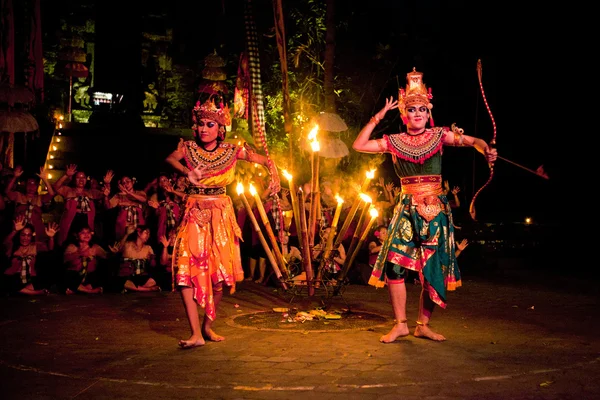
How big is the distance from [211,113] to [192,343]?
206cm

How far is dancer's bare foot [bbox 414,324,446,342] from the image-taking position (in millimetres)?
6570

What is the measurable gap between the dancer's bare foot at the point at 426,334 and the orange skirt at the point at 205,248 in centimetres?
174

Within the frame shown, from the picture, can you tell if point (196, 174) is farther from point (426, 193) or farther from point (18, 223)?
point (18, 223)

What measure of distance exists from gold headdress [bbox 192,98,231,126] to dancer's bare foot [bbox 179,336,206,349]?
6.39 feet

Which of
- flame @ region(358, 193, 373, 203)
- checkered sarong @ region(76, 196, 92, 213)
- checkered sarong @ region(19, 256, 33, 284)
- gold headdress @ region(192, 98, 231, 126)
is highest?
gold headdress @ region(192, 98, 231, 126)

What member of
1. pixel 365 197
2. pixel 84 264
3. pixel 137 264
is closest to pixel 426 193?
pixel 365 197

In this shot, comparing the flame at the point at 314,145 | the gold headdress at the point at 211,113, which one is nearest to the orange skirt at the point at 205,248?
the gold headdress at the point at 211,113

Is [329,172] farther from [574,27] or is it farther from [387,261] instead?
[387,261]

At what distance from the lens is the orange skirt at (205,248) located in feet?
21.6

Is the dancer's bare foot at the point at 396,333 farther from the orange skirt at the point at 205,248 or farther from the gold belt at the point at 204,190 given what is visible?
the gold belt at the point at 204,190

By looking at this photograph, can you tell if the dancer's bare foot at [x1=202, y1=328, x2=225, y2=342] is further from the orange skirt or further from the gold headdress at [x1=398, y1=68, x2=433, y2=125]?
the gold headdress at [x1=398, y1=68, x2=433, y2=125]

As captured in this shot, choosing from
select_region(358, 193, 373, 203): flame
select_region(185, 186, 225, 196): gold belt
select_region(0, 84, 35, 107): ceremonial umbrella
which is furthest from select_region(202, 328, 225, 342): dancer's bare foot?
select_region(0, 84, 35, 107): ceremonial umbrella

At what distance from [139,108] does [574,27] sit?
1890 centimetres

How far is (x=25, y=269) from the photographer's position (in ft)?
34.3
